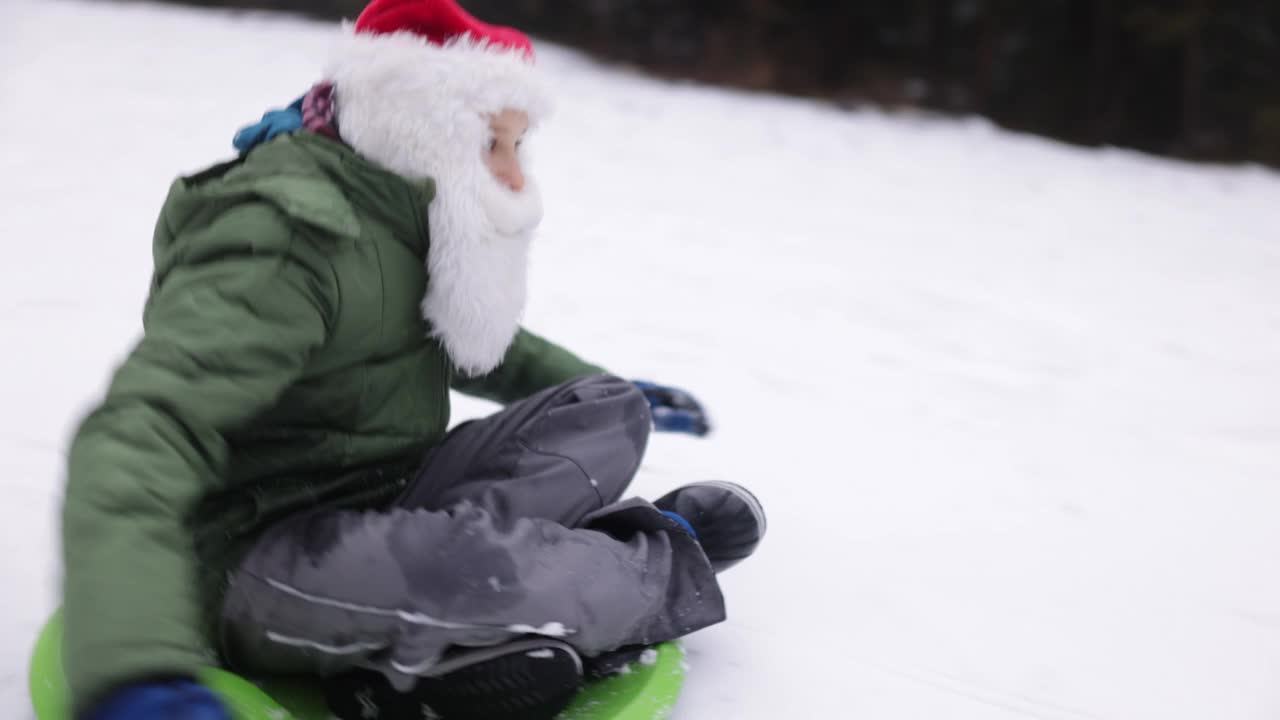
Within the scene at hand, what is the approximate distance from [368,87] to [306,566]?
0.49 metres

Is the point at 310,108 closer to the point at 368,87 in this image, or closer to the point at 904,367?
the point at 368,87

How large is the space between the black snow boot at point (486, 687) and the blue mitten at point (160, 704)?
34 cm

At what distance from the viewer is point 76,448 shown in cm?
85

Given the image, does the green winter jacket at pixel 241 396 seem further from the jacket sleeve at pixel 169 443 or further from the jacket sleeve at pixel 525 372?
the jacket sleeve at pixel 525 372

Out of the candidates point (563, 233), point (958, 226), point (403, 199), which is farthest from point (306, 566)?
point (958, 226)

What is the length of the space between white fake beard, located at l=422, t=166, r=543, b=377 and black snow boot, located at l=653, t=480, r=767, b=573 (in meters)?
0.37

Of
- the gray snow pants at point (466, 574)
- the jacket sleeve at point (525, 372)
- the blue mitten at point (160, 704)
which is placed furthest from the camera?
the jacket sleeve at point (525, 372)

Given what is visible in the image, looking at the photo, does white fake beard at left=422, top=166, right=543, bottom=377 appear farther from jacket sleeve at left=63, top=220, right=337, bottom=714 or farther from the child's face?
jacket sleeve at left=63, top=220, right=337, bottom=714

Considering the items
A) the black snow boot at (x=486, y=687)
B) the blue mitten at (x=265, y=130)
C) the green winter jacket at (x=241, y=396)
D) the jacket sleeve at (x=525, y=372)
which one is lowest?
the black snow boot at (x=486, y=687)

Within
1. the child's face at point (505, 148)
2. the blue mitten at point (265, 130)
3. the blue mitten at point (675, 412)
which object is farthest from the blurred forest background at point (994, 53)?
the blue mitten at point (265, 130)

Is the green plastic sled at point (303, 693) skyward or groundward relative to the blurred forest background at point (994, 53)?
groundward

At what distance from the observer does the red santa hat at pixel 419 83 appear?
1108mm

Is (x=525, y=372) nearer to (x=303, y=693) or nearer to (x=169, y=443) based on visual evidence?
(x=303, y=693)

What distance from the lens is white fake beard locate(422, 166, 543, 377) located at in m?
1.12
